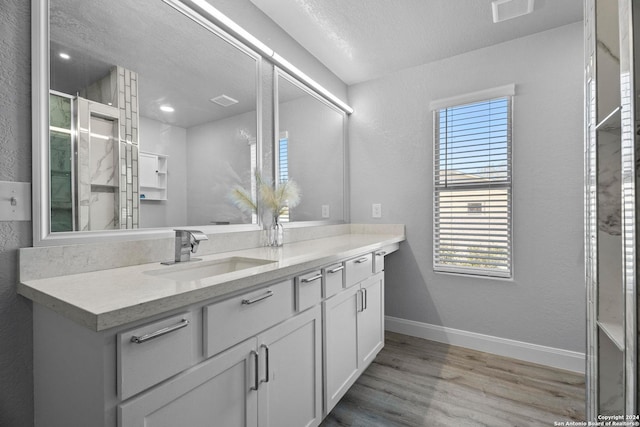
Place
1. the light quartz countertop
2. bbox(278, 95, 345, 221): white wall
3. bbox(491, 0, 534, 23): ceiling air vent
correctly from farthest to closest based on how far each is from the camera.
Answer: bbox(278, 95, 345, 221): white wall, bbox(491, 0, 534, 23): ceiling air vent, the light quartz countertop

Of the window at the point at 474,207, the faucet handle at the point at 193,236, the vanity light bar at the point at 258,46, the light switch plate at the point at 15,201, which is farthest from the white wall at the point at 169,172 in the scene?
the window at the point at 474,207

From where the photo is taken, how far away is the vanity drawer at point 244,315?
37.7 inches

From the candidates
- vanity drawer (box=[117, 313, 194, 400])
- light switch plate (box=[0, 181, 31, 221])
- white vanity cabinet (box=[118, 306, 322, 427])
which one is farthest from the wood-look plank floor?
light switch plate (box=[0, 181, 31, 221])

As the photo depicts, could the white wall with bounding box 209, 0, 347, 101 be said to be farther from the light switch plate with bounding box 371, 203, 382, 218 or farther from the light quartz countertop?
the light quartz countertop

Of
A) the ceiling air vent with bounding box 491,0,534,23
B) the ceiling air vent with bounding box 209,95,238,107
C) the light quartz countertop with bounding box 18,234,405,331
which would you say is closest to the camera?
the light quartz countertop with bounding box 18,234,405,331

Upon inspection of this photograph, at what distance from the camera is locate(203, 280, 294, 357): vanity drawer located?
0.96 metres

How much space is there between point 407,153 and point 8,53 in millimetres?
2546

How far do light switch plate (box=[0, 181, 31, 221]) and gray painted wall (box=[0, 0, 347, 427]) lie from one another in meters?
0.02

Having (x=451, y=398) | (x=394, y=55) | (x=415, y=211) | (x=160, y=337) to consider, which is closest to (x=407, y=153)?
(x=415, y=211)

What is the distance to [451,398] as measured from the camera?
1836 millimetres

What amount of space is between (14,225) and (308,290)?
1094 mm

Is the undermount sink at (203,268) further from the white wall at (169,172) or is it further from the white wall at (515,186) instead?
the white wall at (515,186)

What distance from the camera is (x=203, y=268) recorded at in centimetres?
144

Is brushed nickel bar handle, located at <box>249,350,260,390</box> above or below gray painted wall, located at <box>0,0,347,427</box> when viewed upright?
below
